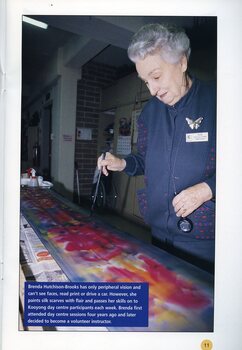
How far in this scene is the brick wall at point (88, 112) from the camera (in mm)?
927

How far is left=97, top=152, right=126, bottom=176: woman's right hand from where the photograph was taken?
91 centimetres

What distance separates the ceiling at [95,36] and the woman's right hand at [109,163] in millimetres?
318

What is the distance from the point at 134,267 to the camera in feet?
2.66

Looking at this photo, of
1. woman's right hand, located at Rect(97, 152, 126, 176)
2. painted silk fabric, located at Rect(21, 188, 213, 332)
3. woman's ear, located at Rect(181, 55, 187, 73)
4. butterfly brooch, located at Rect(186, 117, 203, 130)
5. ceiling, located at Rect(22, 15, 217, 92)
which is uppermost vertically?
ceiling, located at Rect(22, 15, 217, 92)

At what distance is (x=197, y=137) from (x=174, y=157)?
0.11 metres

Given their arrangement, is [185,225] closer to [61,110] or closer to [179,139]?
[179,139]

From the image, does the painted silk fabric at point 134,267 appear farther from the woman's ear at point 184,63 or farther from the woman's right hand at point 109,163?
the woman's ear at point 184,63

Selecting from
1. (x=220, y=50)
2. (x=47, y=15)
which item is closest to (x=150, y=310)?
(x=220, y=50)

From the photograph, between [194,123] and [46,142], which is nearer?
[194,123]

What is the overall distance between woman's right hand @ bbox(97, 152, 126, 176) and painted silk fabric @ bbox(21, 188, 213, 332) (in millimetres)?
225

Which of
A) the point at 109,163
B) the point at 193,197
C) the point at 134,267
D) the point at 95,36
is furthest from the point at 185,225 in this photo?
the point at 95,36

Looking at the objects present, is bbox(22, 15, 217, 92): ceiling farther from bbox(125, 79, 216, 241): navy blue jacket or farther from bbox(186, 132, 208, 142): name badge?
bbox(186, 132, 208, 142): name badge
